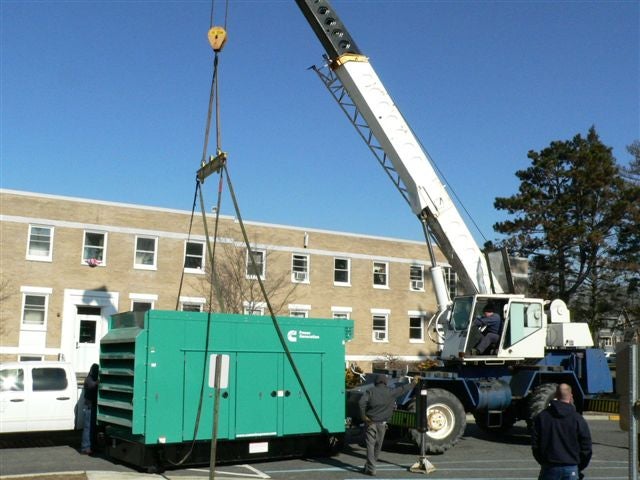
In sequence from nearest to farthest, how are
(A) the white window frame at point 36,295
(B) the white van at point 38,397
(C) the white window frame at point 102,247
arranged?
1. (B) the white van at point 38,397
2. (A) the white window frame at point 36,295
3. (C) the white window frame at point 102,247

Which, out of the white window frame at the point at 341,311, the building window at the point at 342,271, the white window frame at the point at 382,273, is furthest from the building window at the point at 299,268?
the white window frame at the point at 382,273

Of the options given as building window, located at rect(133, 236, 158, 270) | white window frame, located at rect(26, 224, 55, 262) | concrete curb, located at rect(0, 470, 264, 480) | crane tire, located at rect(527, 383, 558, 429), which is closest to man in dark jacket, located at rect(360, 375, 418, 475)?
concrete curb, located at rect(0, 470, 264, 480)

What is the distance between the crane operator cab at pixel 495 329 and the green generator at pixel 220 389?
302cm

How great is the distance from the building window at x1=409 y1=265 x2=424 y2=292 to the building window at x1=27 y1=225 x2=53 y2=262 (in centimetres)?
2089

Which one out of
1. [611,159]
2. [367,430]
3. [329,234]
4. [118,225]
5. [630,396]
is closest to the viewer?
[630,396]

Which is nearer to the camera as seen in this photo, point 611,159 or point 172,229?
point 172,229

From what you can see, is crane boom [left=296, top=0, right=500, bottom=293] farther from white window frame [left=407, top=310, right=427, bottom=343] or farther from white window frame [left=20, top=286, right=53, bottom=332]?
white window frame [left=407, top=310, right=427, bottom=343]

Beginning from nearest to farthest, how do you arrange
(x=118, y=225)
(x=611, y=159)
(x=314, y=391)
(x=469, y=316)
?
1. (x=314, y=391)
2. (x=469, y=316)
3. (x=118, y=225)
4. (x=611, y=159)

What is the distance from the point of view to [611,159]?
43.6 m

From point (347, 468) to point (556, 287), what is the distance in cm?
3322

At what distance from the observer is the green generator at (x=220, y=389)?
12391 mm

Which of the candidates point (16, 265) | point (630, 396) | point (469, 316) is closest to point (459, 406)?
point (469, 316)

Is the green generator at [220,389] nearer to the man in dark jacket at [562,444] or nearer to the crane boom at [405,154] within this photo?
the crane boom at [405,154]

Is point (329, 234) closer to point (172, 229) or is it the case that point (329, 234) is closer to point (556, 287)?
point (172, 229)
